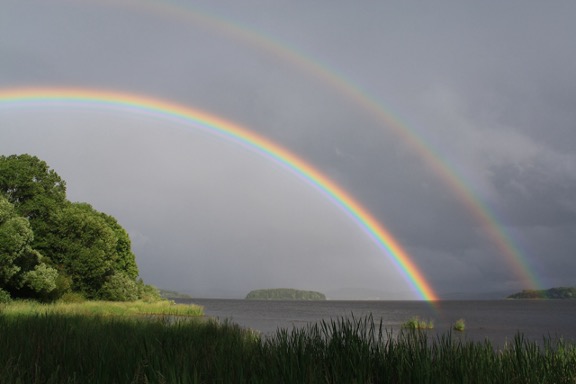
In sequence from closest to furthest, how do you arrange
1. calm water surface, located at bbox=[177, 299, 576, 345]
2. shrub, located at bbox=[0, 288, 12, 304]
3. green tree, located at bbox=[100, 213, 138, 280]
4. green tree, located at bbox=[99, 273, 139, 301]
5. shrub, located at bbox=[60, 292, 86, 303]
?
shrub, located at bbox=[0, 288, 12, 304]
calm water surface, located at bbox=[177, 299, 576, 345]
shrub, located at bbox=[60, 292, 86, 303]
green tree, located at bbox=[99, 273, 139, 301]
green tree, located at bbox=[100, 213, 138, 280]

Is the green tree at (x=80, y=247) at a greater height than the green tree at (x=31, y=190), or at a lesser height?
lesser

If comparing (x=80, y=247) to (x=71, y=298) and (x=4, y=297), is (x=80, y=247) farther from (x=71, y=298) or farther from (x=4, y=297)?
(x=4, y=297)

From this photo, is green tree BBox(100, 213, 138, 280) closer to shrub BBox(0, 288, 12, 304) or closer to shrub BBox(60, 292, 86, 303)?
shrub BBox(60, 292, 86, 303)

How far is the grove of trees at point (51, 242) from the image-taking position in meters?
40.3

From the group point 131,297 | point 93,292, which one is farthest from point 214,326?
point 131,297

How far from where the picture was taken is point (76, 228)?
167 ft

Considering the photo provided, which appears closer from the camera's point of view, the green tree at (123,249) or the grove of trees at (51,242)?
the grove of trees at (51,242)

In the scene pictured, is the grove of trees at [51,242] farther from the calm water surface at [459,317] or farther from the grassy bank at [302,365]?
the grassy bank at [302,365]

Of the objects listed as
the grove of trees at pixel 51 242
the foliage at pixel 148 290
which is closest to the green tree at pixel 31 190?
the grove of trees at pixel 51 242

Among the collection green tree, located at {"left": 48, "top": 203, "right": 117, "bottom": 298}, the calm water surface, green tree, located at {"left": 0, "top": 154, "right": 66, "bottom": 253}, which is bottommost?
the calm water surface

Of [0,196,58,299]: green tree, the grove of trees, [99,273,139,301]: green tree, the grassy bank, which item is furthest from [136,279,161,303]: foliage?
the grassy bank

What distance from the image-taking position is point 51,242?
49.3 meters

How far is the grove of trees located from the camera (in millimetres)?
40312

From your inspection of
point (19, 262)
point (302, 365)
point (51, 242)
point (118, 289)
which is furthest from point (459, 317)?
point (302, 365)
